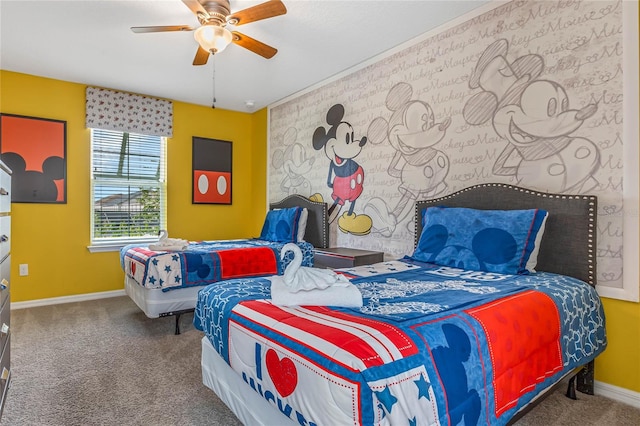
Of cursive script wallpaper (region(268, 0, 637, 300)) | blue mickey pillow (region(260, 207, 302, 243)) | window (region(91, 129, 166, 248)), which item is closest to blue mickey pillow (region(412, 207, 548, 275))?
cursive script wallpaper (region(268, 0, 637, 300))

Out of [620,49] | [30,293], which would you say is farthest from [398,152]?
[30,293]

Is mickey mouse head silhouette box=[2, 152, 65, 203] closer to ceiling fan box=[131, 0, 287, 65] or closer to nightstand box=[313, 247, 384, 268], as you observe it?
ceiling fan box=[131, 0, 287, 65]

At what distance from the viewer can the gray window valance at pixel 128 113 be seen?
4.22 metres

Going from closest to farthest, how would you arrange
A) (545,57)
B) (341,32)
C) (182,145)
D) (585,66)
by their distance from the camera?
(585,66)
(545,57)
(341,32)
(182,145)

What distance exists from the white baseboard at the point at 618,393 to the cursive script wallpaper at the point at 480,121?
0.59 m

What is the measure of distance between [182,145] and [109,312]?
7.74ft

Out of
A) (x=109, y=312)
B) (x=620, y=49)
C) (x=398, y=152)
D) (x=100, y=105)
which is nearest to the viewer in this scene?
(x=620, y=49)

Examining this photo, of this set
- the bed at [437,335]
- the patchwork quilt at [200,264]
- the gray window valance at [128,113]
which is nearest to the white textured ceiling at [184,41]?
the gray window valance at [128,113]

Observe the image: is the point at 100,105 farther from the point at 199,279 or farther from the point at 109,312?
the point at 199,279

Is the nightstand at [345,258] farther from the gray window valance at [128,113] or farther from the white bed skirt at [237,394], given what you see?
the gray window valance at [128,113]

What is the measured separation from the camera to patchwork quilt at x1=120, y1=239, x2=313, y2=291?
2.89m

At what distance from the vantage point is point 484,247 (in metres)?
2.19

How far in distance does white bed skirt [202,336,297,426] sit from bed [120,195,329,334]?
1258 millimetres

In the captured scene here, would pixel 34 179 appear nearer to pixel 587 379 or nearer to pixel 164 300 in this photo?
pixel 164 300
